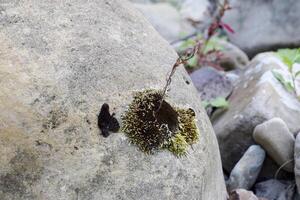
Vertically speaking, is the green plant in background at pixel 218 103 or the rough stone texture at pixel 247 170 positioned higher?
the rough stone texture at pixel 247 170

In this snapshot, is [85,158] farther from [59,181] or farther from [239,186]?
[239,186]

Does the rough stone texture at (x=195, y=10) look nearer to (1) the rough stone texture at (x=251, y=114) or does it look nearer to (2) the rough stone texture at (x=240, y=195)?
(1) the rough stone texture at (x=251, y=114)

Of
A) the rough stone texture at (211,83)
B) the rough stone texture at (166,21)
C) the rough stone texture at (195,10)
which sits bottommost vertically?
the rough stone texture at (195,10)

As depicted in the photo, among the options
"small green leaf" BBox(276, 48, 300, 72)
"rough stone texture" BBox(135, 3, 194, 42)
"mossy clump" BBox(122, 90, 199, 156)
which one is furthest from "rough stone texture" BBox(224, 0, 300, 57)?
"mossy clump" BBox(122, 90, 199, 156)

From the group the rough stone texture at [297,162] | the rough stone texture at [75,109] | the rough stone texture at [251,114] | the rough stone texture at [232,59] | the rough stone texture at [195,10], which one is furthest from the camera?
the rough stone texture at [195,10]

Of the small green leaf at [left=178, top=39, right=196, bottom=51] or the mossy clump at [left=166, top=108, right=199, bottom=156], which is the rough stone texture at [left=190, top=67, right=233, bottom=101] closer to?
the small green leaf at [left=178, top=39, right=196, bottom=51]

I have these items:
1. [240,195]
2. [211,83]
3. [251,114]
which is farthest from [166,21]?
[240,195]

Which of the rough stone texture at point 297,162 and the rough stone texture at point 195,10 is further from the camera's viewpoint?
the rough stone texture at point 195,10

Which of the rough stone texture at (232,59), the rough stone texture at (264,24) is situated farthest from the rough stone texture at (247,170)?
the rough stone texture at (264,24)
